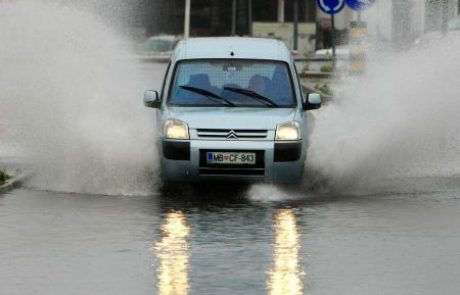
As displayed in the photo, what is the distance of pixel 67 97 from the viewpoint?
20.5 m

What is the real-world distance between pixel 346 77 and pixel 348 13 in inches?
2203

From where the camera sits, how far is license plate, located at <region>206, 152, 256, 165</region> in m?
16.9

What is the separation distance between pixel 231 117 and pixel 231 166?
66cm

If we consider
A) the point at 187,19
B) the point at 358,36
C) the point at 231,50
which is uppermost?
the point at 231,50

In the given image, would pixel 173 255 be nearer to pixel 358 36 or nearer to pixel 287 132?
pixel 287 132

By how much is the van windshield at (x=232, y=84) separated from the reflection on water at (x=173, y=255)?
2769 mm

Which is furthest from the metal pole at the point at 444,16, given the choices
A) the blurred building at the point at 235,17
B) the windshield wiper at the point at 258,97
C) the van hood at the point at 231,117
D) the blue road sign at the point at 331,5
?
the blurred building at the point at 235,17

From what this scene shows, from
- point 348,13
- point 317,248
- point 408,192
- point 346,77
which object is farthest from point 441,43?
point 348,13

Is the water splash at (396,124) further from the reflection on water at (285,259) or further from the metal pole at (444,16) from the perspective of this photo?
the metal pole at (444,16)

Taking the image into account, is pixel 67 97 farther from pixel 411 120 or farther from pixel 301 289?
pixel 301 289

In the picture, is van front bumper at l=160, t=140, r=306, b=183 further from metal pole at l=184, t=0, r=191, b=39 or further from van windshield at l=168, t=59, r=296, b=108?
metal pole at l=184, t=0, r=191, b=39

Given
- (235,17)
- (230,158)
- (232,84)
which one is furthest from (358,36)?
(235,17)

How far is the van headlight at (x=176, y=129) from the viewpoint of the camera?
17109 millimetres

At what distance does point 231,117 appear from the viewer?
17.3 meters
